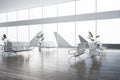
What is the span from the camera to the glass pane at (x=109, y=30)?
34.3 feet

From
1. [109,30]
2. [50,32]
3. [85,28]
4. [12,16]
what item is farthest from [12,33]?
[109,30]

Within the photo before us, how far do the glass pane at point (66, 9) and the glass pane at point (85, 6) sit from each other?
0.46 metres

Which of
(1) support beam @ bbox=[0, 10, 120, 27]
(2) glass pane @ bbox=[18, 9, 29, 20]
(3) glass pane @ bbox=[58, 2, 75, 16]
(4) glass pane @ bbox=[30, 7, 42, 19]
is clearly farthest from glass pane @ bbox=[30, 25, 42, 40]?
(3) glass pane @ bbox=[58, 2, 75, 16]

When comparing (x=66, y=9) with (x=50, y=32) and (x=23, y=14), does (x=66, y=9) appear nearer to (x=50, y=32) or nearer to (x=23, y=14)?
(x=50, y=32)

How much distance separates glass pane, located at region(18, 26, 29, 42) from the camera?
47.7 feet

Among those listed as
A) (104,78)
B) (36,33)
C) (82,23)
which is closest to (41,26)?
(36,33)

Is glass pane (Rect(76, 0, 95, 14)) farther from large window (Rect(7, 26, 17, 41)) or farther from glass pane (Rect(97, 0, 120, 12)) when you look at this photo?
large window (Rect(7, 26, 17, 41))

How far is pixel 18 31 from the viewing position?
15.5 meters

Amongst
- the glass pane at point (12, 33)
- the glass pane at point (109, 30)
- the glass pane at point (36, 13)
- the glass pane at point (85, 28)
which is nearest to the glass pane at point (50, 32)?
the glass pane at point (36, 13)

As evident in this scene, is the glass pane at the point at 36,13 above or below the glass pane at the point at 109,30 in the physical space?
above

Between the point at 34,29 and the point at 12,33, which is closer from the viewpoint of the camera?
the point at 34,29

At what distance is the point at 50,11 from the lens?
1325cm

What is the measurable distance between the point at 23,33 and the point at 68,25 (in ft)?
18.2

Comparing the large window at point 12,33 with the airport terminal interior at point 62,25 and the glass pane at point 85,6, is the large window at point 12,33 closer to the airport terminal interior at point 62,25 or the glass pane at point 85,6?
the airport terminal interior at point 62,25
